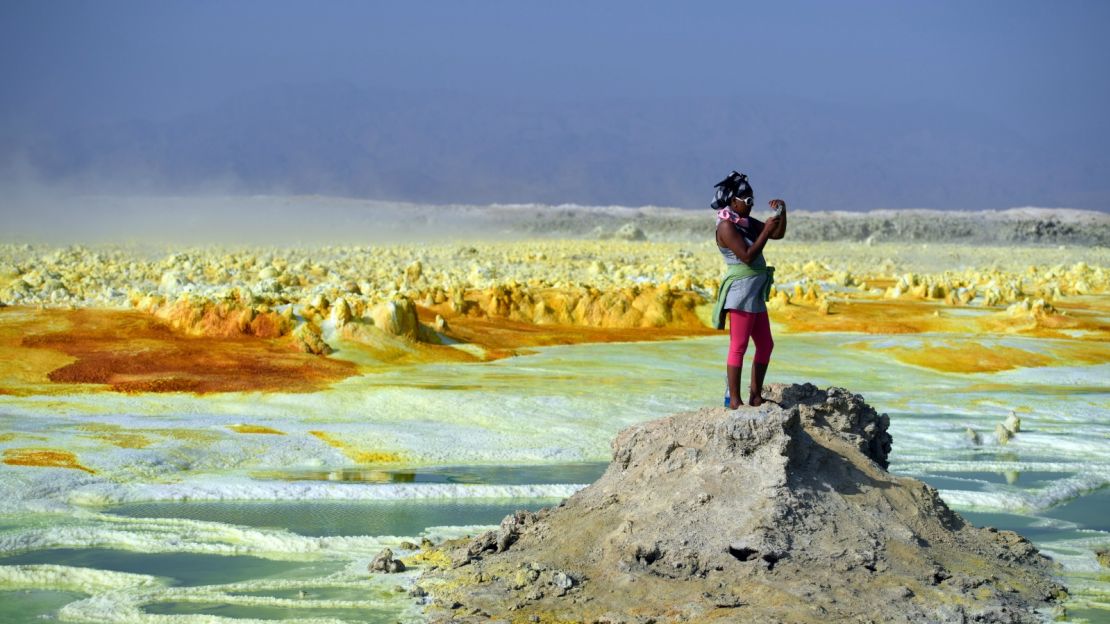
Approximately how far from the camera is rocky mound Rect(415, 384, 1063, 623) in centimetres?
589

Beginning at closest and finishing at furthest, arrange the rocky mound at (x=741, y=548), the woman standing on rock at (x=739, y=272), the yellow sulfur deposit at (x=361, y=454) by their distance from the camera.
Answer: the rocky mound at (x=741, y=548) < the woman standing on rock at (x=739, y=272) < the yellow sulfur deposit at (x=361, y=454)

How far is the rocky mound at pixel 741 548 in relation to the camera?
589cm

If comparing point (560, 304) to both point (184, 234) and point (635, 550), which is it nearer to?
point (635, 550)

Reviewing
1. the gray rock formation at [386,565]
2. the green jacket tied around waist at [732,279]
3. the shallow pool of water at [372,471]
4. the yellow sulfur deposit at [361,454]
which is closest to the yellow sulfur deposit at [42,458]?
the shallow pool of water at [372,471]

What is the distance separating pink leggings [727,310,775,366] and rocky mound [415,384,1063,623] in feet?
1.37

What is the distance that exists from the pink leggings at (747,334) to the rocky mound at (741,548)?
16.4 inches

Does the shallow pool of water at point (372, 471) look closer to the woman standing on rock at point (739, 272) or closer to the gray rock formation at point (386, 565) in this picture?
the gray rock formation at point (386, 565)

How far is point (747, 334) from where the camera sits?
7.21 m

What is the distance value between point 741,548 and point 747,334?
1491mm

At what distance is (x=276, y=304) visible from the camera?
16828 millimetres

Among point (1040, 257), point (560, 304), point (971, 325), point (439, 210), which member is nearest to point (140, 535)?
point (560, 304)

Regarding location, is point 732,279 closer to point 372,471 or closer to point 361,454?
point 372,471

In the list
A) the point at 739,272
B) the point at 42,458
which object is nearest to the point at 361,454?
the point at 42,458

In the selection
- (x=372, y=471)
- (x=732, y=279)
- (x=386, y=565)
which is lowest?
(x=372, y=471)
